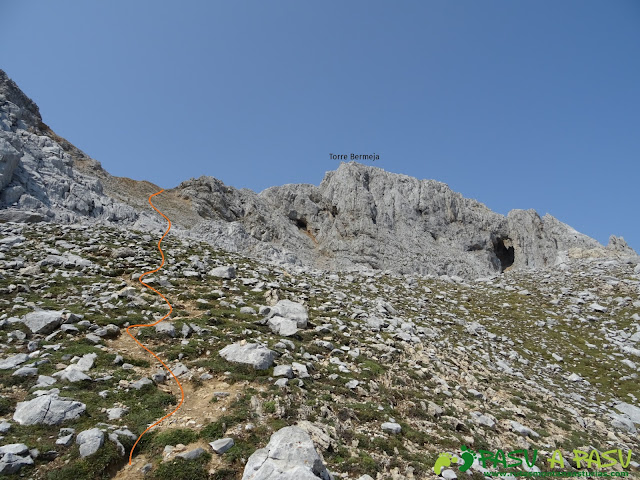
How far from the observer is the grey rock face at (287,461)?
22.7 ft

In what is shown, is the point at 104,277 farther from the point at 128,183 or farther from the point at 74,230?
the point at 128,183

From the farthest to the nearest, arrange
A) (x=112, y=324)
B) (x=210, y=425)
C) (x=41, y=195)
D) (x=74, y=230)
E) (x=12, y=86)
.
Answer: (x=12, y=86) < (x=41, y=195) < (x=74, y=230) < (x=112, y=324) < (x=210, y=425)

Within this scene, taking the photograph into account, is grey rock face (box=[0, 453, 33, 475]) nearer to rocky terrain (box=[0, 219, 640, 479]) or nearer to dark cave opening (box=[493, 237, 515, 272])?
rocky terrain (box=[0, 219, 640, 479])

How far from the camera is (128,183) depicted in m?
64.1

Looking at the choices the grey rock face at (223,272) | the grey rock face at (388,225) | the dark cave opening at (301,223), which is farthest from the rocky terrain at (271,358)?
the dark cave opening at (301,223)

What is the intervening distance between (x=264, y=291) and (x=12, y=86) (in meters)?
54.5

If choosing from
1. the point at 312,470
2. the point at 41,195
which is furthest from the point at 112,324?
the point at 41,195

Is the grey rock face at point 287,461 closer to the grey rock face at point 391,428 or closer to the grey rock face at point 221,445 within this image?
the grey rock face at point 221,445

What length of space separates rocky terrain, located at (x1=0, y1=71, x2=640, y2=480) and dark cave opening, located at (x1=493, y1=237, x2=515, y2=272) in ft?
226

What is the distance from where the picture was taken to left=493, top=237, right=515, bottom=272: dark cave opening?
326 ft

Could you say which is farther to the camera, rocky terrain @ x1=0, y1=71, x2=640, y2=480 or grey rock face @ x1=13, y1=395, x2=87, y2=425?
rocky terrain @ x1=0, y1=71, x2=640, y2=480

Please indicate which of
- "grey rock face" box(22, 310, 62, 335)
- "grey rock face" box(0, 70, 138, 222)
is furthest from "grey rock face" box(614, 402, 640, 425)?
"grey rock face" box(0, 70, 138, 222)

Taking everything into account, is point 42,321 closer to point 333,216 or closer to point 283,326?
point 283,326

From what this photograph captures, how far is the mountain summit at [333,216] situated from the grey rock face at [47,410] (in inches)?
1215
